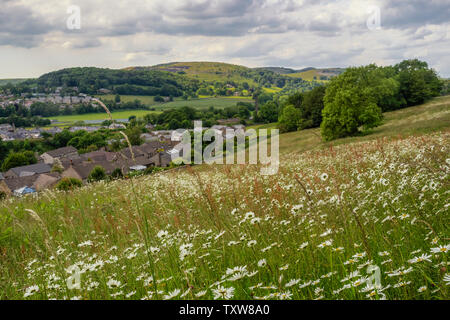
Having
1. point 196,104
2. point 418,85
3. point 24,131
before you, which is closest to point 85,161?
point 196,104

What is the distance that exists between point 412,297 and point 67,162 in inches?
4052

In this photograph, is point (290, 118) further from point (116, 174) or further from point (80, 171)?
point (116, 174)

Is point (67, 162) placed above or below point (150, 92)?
below

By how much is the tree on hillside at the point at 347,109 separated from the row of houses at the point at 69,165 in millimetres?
26878

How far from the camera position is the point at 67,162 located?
307 ft

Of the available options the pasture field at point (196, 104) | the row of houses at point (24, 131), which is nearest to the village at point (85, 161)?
the row of houses at point (24, 131)

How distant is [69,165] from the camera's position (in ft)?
279

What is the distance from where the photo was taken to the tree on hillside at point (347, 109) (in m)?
40.6

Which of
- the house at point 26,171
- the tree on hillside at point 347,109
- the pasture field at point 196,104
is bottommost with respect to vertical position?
the house at point 26,171

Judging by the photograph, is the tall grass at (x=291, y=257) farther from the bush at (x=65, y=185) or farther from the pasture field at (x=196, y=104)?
the pasture field at (x=196, y=104)

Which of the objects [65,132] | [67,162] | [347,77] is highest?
[347,77]

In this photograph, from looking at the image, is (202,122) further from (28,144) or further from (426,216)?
(426,216)

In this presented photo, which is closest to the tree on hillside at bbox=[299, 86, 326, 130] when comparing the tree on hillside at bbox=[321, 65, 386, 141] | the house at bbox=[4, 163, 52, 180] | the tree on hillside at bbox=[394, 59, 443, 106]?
the tree on hillside at bbox=[394, 59, 443, 106]
